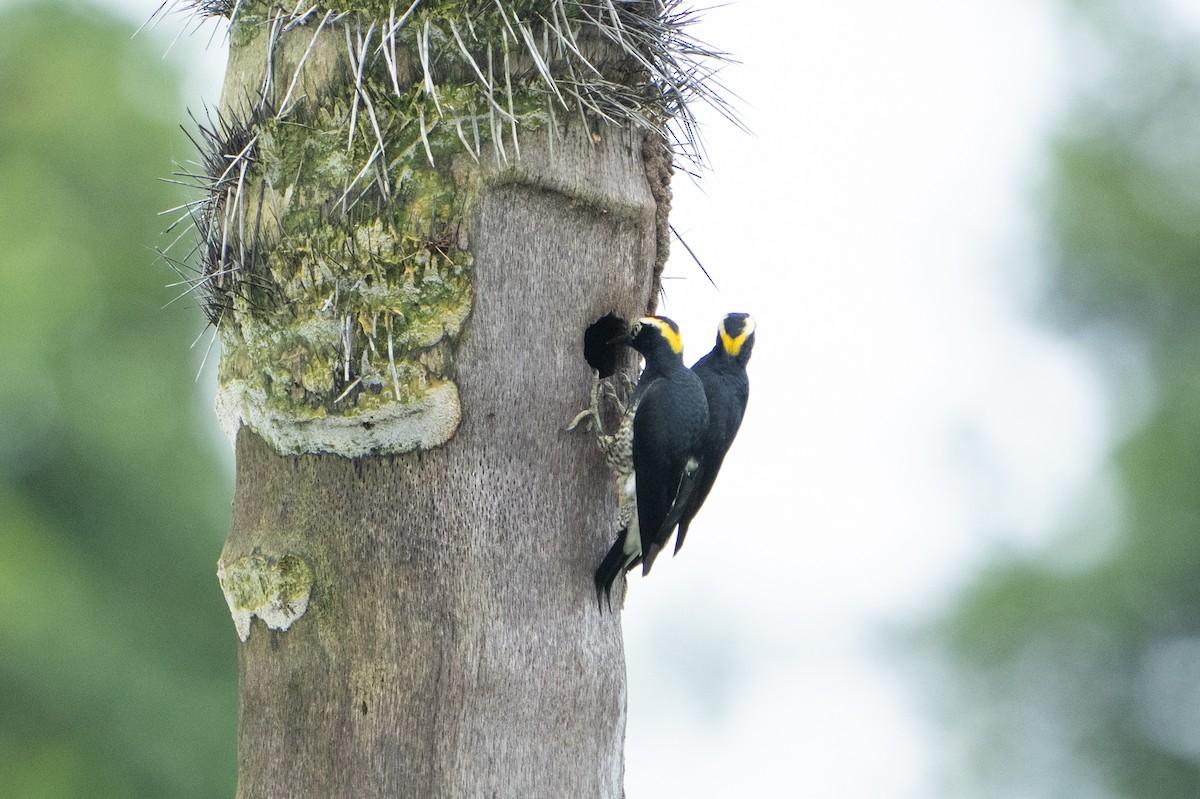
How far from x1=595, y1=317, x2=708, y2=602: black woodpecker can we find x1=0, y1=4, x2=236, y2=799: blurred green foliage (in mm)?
5301

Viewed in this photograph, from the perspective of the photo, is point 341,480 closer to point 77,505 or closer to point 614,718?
point 614,718

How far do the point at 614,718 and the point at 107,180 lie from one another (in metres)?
8.35

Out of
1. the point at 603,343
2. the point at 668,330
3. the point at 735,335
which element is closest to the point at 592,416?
the point at 603,343

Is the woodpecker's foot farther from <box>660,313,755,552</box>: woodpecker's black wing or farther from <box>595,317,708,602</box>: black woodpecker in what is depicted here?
<box>660,313,755,552</box>: woodpecker's black wing

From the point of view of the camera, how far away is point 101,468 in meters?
9.11

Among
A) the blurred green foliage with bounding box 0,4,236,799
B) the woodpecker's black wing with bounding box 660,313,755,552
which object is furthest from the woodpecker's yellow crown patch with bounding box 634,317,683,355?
the blurred green foliage with bounding box 0,4,236,799

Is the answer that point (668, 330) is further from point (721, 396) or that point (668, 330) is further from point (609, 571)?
point (609, 571)

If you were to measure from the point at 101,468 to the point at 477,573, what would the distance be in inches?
287

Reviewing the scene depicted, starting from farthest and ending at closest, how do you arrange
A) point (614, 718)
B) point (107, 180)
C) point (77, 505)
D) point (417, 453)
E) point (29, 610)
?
point (107, 180) → point (77, 505) → point (29, 610) → point (614, 718) → point (417, 453)

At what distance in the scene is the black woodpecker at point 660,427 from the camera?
3.15 m

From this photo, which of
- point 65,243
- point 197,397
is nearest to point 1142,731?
point 197,397

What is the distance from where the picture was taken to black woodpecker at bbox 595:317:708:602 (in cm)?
315

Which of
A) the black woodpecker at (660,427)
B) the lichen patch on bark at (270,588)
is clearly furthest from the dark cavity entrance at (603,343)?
the lichen patch on bark at (270,588)

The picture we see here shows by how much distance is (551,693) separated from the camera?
2.66m
